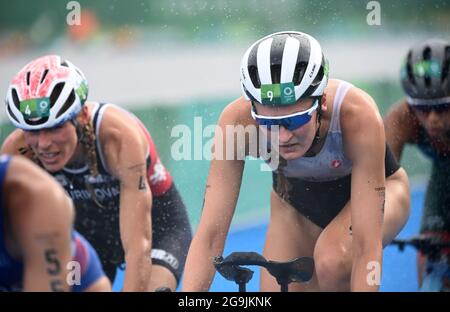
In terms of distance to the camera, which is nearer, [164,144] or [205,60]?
[164,144]

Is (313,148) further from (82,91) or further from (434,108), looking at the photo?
(434,108)

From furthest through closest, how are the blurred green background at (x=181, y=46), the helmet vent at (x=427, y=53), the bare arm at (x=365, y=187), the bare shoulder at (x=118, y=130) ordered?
the blurred green background at (x=181, y=46), the helmet vent at (x=427, y=53), the bare shoulder at (x=118, y=130), the bare arm at (x=365, y=187)

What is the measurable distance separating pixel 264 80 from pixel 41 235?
182 cm

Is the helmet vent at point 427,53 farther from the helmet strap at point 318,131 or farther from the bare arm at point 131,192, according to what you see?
the bare arm at point 131,192

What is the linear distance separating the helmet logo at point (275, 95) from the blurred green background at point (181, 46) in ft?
14.5

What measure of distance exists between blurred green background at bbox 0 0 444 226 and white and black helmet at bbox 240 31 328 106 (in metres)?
4.31

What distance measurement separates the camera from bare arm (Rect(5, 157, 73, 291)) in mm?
2945

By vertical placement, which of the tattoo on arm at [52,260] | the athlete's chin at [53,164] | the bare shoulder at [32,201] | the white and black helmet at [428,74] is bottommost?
the tattoo on arm at [52,260]

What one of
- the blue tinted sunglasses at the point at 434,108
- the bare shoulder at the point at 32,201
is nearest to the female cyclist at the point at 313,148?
the blue tinted sunglasses at the point at 434,108

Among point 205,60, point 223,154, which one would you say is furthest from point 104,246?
point 205,60

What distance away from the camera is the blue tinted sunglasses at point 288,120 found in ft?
14.6

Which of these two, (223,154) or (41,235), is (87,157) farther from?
(41,235)

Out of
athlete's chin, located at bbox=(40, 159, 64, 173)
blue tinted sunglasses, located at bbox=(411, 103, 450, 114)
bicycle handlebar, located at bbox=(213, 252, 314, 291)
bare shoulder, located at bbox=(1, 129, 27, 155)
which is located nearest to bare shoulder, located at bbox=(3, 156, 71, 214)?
bicycle handlebar, located at bbox=(213, 252, 314, 291)
